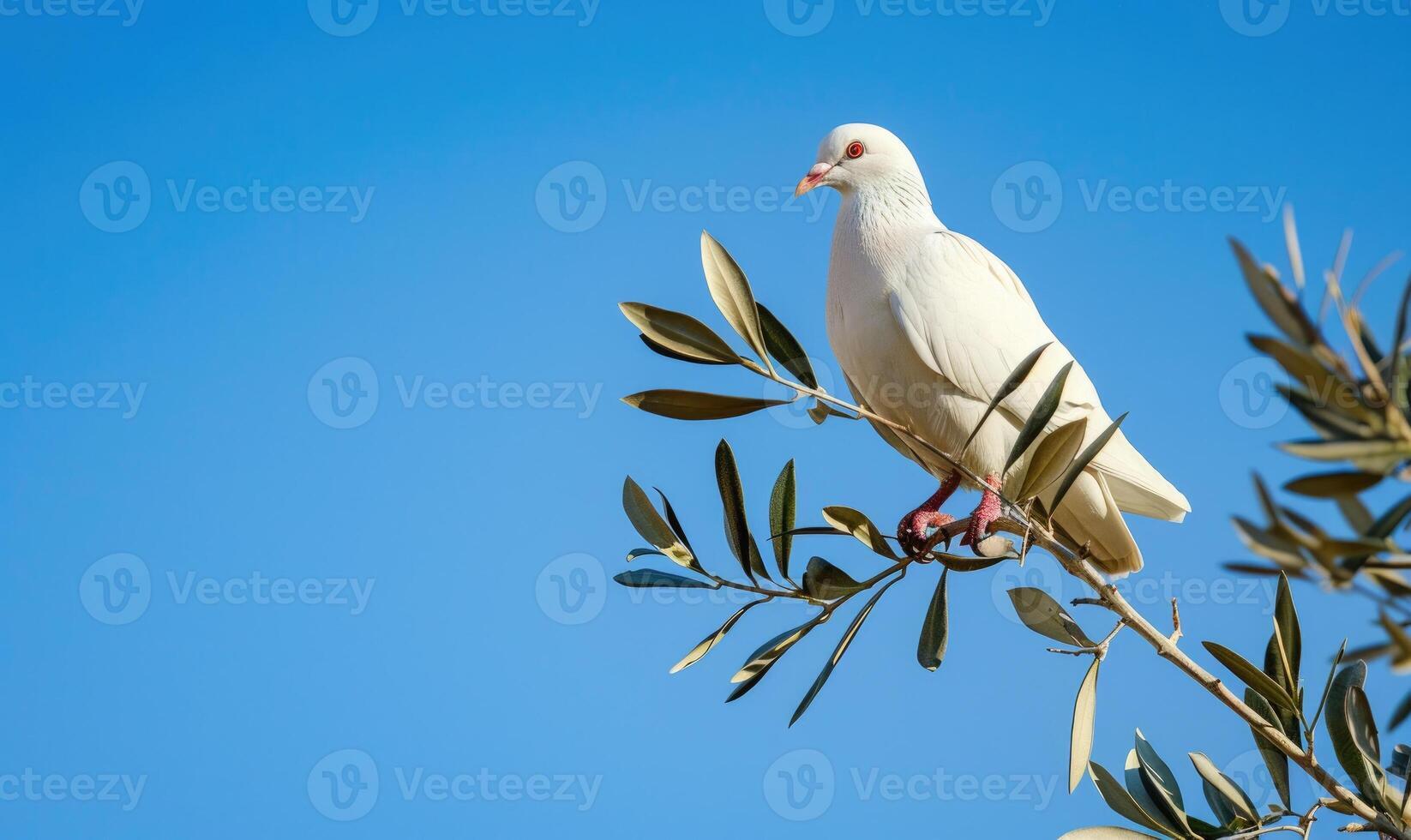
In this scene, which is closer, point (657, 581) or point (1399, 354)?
point (1399, 354)

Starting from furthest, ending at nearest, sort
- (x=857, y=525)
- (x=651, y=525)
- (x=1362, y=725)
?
(x=651, y=525), (x=857, y=525), (x=1362, y=725)

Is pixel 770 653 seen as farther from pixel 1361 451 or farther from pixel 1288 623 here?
pixel 1361 451

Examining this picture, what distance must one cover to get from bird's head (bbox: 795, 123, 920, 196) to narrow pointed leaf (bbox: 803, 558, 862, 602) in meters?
1.89

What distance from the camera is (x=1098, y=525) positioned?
12.2 ft

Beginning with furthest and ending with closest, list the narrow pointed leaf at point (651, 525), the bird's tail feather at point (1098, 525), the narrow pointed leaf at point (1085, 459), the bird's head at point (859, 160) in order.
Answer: the bird's head at point (859, 160) → the bird's tail feather at point (1098, 525) → the narrow pointed leaf at point (651, 525) → the narrow pointed leaf at point (1085, 459)

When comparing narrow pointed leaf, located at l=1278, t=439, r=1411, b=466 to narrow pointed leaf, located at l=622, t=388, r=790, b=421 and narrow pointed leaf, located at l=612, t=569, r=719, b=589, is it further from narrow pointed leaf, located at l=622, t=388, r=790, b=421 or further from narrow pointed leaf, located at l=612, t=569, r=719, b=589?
narrow pointed leaf, located at l=612, t=569, r=719, b=589

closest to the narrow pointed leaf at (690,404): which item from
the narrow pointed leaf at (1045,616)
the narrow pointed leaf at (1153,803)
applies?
the narrow pointed leaf at (1045,616)

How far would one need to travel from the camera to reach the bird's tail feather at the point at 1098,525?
3648mm

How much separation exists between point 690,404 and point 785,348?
0.30 m

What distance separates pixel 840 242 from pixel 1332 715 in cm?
222

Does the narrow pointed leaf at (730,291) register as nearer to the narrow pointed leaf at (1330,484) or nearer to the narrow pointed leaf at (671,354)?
the narrow pointed leaf at (671,354)

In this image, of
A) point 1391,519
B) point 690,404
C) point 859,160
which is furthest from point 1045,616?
point 859,160

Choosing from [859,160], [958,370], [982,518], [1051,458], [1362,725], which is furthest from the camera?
[859,160]

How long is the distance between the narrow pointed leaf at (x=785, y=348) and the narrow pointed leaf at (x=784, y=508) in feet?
1.19
